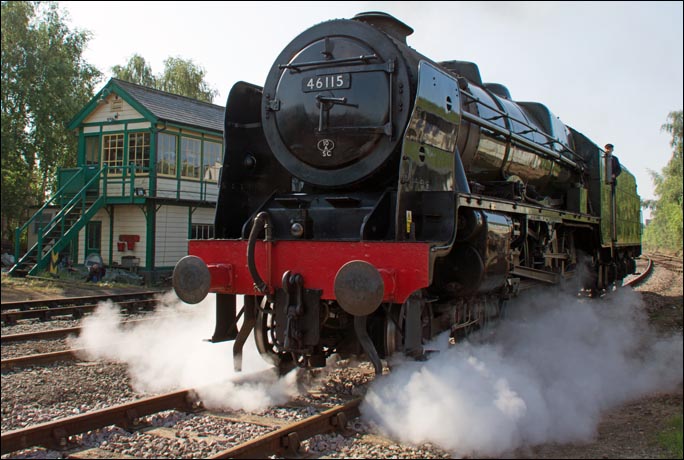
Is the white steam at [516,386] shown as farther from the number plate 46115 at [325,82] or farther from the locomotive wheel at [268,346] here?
the number plate 46115 at [325,82]

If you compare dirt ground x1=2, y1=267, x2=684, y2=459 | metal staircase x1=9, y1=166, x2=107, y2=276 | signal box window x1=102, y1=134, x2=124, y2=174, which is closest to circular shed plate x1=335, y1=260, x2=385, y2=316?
dirt ground x1=2, y1=267, x2=684, y2=459

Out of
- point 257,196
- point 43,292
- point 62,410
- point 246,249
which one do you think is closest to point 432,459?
point 246,249

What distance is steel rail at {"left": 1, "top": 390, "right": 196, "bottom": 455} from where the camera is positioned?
339 centimetres

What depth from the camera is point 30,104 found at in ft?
70.6

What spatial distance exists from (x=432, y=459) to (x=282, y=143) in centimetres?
282

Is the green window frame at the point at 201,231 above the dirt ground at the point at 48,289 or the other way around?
above

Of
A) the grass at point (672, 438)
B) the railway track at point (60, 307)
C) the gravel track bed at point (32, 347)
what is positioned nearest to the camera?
the grass at point (672, 438)

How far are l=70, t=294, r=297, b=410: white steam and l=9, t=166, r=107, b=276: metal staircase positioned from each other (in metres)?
8.02

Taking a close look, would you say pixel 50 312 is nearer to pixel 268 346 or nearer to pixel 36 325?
pixel 36 325

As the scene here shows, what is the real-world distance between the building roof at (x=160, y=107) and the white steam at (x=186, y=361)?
10000 mm

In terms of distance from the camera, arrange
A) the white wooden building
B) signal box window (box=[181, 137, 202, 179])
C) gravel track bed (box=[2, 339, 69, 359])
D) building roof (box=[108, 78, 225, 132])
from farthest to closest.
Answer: signal box window (box=[181, 137, 202, 179]), building roof (box=[108, 78, 225, 132]), the white wooden building, gravel track bed (box=[2, 339, 69, 359])

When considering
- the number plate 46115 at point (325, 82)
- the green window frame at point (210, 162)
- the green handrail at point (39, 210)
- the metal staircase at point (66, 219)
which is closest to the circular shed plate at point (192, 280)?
the number plate 46115 at point (325, 82)

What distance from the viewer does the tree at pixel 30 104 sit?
2123 cm

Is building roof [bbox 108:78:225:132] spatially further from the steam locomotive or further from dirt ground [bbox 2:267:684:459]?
dirt ground [bbox 2:267:684:459]
